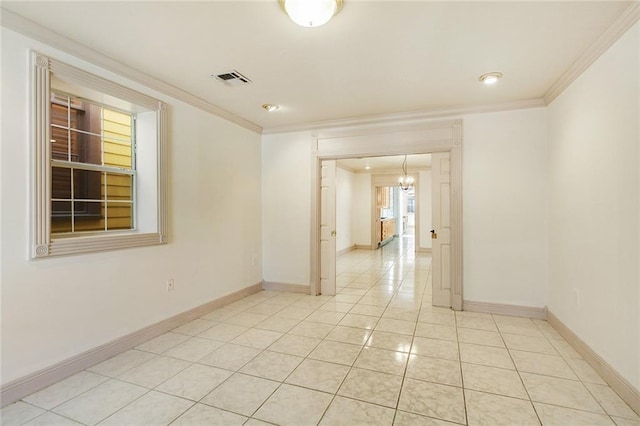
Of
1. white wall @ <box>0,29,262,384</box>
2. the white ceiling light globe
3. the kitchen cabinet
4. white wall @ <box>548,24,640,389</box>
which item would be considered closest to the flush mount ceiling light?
the white ceiling light globe

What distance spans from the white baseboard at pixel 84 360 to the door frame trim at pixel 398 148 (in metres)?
1.94

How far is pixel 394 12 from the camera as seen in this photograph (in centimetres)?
204

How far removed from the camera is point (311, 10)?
1.89 m

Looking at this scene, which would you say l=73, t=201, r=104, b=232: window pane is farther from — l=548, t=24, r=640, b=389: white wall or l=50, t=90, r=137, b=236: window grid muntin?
l=548, t=24, r=640, b=389: white wall

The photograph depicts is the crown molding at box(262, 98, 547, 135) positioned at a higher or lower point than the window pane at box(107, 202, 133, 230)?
higher

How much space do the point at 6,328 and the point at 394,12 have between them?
3337 mm

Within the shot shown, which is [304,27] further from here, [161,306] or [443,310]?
[443,310]

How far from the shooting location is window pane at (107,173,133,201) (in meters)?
2.98

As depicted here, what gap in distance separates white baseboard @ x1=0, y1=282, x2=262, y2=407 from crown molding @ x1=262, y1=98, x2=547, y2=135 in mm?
2840

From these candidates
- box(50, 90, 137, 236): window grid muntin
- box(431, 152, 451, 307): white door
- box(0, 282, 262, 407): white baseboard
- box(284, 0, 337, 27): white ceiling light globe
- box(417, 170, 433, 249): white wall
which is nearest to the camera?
box(284, 0, 337, 27): white ceiling light globe

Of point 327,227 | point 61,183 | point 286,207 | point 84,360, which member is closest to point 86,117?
point 61,183

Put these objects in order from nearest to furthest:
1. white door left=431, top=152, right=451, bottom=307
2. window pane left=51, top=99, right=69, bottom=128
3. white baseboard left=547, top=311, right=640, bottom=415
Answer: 1. white baseboard left=547, top=311, right=640, bottom=415
2. window pane left=51, top=99, right=69, bottom=128
3. white door left=431, top=152, right=451, bottom=307

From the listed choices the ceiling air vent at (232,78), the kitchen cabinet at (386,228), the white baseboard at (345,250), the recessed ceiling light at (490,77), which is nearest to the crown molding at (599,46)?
the recessed ceiling light at (490,77)

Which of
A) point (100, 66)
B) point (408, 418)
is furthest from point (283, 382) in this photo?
point (100, 66)
